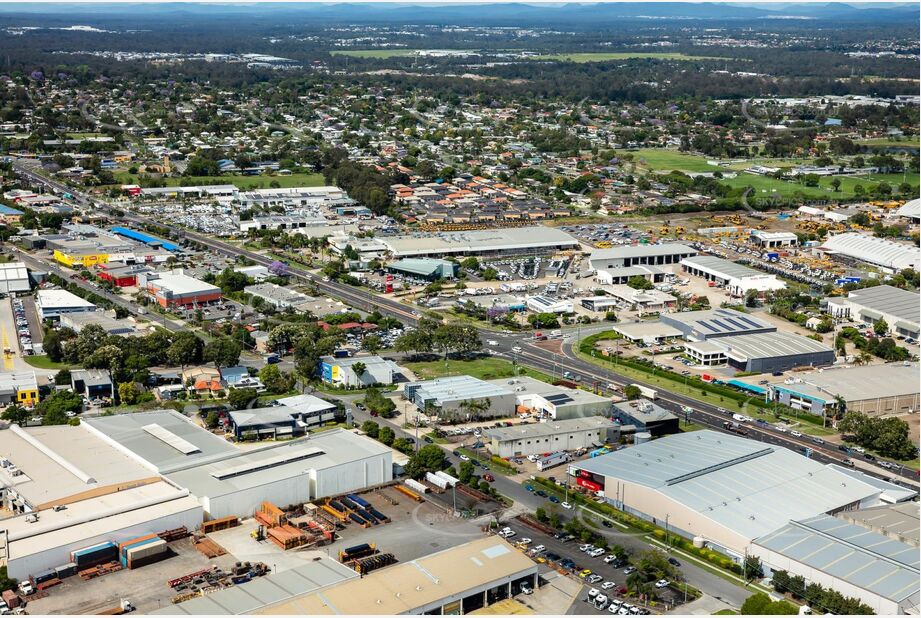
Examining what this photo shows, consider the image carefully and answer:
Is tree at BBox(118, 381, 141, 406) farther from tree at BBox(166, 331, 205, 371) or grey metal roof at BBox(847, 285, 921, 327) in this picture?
grey metal roof at BBox(847, 285, 921, 327)

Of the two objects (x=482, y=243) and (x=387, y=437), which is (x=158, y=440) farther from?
(x=482, y=243)

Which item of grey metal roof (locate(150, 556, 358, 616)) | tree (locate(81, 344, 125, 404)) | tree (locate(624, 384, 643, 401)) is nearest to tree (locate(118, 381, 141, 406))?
tree (locate(81, 344, 125, 404))

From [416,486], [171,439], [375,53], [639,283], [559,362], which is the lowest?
[559,362]

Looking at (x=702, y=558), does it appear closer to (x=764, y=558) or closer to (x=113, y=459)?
(x=764, y=558)

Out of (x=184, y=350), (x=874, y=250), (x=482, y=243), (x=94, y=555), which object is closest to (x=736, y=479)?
(x=94, y=555)

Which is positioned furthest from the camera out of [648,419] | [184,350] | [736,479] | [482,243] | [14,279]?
[482,243]

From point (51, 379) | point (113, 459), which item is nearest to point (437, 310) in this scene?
point (51, 379)

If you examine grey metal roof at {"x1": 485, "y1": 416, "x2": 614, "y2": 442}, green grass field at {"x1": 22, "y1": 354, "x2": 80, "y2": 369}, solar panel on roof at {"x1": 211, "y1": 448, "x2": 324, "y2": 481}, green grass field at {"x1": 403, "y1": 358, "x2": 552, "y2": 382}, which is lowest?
green grass field at {"x1": 403, "y1": 358, "x2": 552, "y2": 382}
